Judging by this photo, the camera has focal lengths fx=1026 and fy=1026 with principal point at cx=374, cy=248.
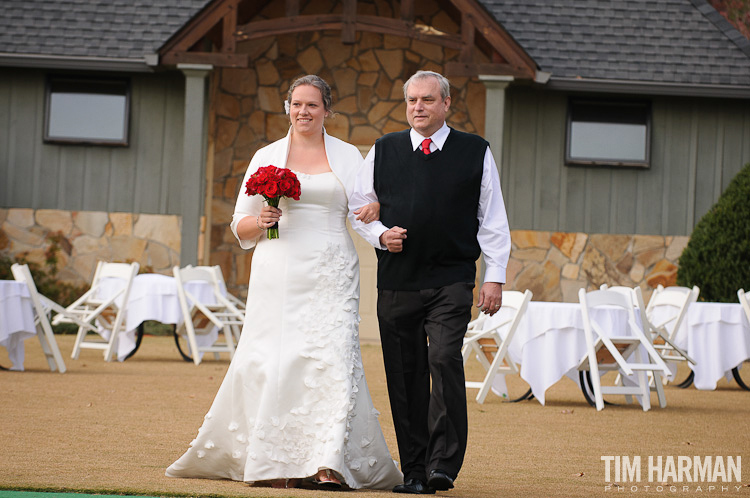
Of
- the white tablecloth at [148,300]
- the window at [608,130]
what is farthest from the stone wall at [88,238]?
the window at [608,130]

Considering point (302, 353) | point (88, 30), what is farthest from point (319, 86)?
point (88, 30)

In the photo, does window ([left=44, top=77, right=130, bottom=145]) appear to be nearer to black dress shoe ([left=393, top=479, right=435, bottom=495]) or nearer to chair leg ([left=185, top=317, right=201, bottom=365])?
chair leg ([left=185, top=317, right=201, bottom=365])

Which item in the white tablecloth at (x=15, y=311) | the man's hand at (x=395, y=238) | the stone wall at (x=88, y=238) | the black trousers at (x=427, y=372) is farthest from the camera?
the stone wall at (x=88, y=238)

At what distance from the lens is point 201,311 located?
1147 centimetres

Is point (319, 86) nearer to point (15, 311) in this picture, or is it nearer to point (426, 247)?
point (426, 247)

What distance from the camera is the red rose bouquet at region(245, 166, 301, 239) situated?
4.78 m

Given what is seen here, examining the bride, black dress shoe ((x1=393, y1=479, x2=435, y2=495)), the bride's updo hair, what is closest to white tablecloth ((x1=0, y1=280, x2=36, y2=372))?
the bride

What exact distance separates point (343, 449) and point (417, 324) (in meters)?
0.66

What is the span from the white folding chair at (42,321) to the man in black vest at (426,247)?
5.66 metres

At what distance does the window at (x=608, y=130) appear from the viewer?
50.6ft

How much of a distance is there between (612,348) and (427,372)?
390cm

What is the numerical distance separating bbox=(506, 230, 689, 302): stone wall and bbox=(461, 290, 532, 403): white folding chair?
5.24 meters

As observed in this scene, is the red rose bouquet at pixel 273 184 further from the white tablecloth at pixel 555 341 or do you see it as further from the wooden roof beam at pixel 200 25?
the wooden roof beam at pixel 200 25

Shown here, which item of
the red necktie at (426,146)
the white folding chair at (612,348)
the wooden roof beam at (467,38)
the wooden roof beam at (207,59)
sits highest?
the wooden roof beam at (467,38)
